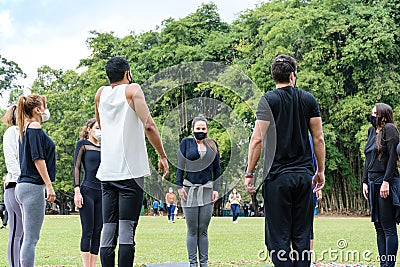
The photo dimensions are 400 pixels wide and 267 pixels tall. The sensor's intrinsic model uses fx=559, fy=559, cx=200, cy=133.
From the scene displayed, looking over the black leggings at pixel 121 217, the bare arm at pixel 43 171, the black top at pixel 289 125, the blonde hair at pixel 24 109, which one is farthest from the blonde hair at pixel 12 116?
the black top at pixel 289 125

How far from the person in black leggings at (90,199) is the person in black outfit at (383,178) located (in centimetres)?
353

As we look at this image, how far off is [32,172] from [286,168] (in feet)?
8.82

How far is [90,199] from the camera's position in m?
6.92

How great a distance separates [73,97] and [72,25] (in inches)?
223

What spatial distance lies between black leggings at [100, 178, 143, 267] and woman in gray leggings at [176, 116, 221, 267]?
6.16 feet

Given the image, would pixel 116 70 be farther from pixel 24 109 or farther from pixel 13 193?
pixel 13 193

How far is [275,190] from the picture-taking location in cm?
490

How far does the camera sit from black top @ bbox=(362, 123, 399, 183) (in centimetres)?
712

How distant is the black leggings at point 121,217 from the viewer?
5000mm

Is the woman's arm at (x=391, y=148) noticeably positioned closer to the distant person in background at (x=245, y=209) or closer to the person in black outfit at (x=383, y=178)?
the person in black outfit at (x=383, y=178)

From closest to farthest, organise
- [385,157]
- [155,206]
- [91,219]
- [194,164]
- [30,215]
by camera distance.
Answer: [30,215] → [91,219] → [194,164] → [385,157] → [155,206]

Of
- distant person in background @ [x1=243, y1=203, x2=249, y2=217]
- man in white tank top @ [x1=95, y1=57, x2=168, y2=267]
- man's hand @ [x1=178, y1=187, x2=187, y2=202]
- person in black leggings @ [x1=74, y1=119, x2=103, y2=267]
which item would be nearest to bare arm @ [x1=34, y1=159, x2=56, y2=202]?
man in white tank top @ [x1=95, y1=57, x2=168, y2=267]

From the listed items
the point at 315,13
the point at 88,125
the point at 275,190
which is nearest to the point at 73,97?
the point at 315,13

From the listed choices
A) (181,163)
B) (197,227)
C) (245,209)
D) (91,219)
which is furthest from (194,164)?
(245,209)
